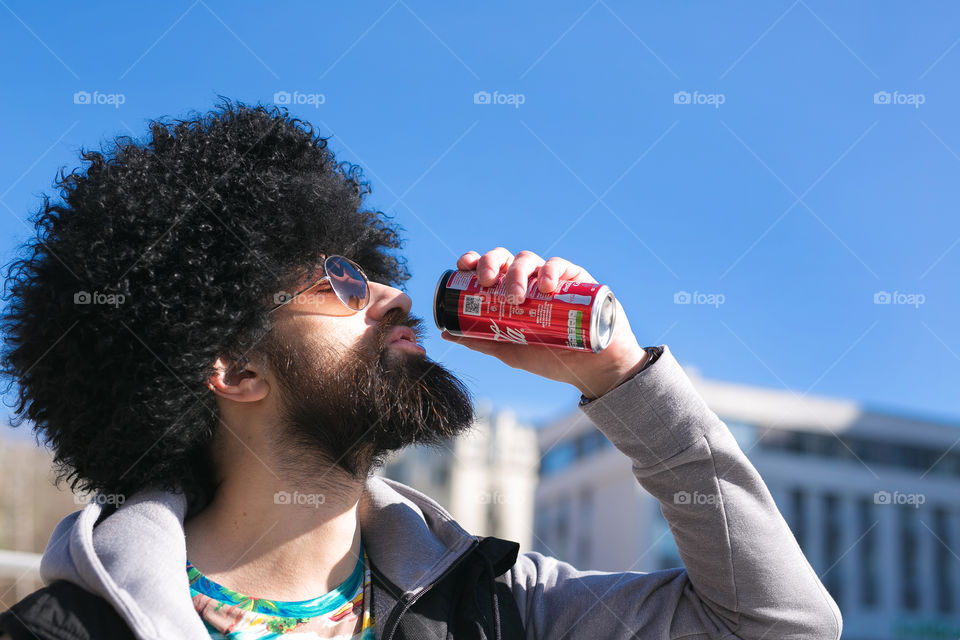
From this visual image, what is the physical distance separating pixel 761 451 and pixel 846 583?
7.05m

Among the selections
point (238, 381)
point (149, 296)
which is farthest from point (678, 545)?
point (149, 296)

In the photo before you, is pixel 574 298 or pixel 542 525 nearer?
pixel 574 298

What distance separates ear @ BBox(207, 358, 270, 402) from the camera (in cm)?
218

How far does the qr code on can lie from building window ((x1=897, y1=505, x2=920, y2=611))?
4351 cm

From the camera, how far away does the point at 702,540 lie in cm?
191

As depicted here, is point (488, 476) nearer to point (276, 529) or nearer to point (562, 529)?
point (562, 529)

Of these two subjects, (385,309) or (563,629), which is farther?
(385,309)

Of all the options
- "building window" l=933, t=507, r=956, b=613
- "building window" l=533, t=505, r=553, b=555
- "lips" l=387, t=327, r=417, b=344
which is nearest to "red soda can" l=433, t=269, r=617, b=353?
"lips" l=387, t=327, r=417, b=344

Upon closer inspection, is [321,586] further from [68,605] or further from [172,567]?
[68,605]

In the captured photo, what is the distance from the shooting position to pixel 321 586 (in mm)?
1986

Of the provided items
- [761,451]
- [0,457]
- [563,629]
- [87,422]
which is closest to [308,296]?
[87,422]

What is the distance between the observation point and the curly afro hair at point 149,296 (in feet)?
7.01

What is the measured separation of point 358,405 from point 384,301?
311 mm

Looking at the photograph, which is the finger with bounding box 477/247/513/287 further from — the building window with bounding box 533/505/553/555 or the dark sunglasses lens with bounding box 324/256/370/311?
the building window with bounding box 533/505/553/555
